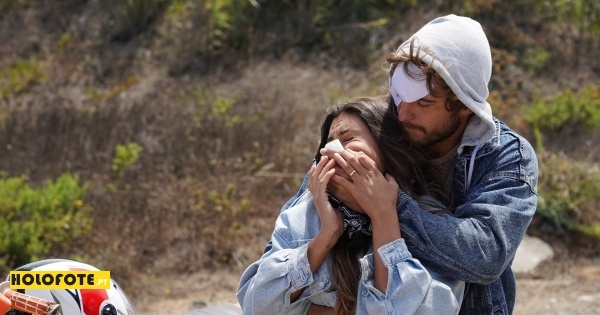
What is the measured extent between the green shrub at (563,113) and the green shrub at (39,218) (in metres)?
4.83

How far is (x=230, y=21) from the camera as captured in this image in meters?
10.7

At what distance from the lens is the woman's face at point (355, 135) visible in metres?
2.68

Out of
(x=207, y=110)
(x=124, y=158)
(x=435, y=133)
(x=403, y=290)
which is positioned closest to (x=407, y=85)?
(x=435, y=133)

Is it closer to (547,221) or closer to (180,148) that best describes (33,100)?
(180,148)

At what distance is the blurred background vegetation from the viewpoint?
6.66 m

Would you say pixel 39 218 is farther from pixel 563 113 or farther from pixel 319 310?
pixel 563 113

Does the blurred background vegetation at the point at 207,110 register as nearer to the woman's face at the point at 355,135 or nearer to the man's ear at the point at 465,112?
the woman's face at the point at 355,135

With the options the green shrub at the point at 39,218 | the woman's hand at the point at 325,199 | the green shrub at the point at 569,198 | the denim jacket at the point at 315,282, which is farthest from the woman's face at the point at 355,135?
the green shrub at the point at 569,198

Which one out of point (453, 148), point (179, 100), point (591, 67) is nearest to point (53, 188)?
point (179, 100)

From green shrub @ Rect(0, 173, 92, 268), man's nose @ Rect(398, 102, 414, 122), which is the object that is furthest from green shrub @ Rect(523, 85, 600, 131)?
man's nose @ Rect(398, 102, 414, 122)

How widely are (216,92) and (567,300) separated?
4.53 meters

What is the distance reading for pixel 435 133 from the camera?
272 centimetres

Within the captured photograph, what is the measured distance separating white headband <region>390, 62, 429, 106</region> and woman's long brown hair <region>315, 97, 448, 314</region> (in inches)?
4.2

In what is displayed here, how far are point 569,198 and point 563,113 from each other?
5.89 ft
